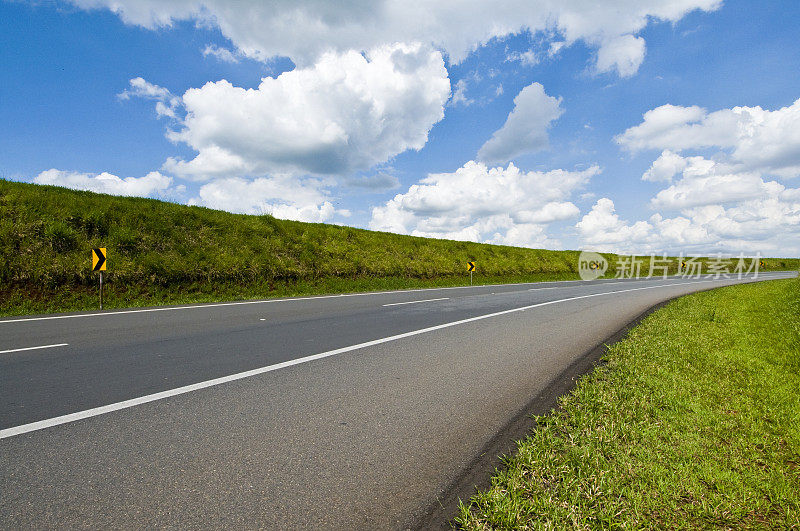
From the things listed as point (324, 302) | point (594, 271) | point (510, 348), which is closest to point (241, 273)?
point (324, 302)

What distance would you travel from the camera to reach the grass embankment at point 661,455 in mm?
2287

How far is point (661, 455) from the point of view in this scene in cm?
288

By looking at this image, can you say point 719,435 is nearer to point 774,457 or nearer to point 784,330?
point 774,457

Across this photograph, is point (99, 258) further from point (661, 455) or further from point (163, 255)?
point (661, 455)

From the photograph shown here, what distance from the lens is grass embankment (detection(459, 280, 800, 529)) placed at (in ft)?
7.50

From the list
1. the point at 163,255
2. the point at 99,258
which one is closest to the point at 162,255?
the point at 163,255

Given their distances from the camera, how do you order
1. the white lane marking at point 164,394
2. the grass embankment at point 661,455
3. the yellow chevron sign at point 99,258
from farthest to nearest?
the yellow chevron sign at point 99,258, the white lane marking at point 164,394, the grass embankment at point 661,455

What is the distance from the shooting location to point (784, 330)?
7742mm

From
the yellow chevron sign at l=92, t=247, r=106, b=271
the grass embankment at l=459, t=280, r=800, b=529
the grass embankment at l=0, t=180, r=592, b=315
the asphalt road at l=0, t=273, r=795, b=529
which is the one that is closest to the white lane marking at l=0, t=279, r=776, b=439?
the asphalt road at l=0, t=273, r=795, b=529

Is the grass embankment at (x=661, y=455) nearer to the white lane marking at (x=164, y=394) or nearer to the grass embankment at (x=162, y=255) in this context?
the white lane marking at (x=164, y=394)

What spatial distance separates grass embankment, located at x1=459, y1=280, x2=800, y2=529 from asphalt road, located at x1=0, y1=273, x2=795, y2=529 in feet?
1.50

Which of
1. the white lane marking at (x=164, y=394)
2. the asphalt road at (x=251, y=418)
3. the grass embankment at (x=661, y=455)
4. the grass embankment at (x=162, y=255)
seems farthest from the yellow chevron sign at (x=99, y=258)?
the grass embankment at (x=661, y=455)

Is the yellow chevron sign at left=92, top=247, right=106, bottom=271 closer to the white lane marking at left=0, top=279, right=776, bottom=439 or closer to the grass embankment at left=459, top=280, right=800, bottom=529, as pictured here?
the white lane marking at left=0, top=279, right=776, bottom=439

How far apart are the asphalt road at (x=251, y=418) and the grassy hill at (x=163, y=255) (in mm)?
5089
